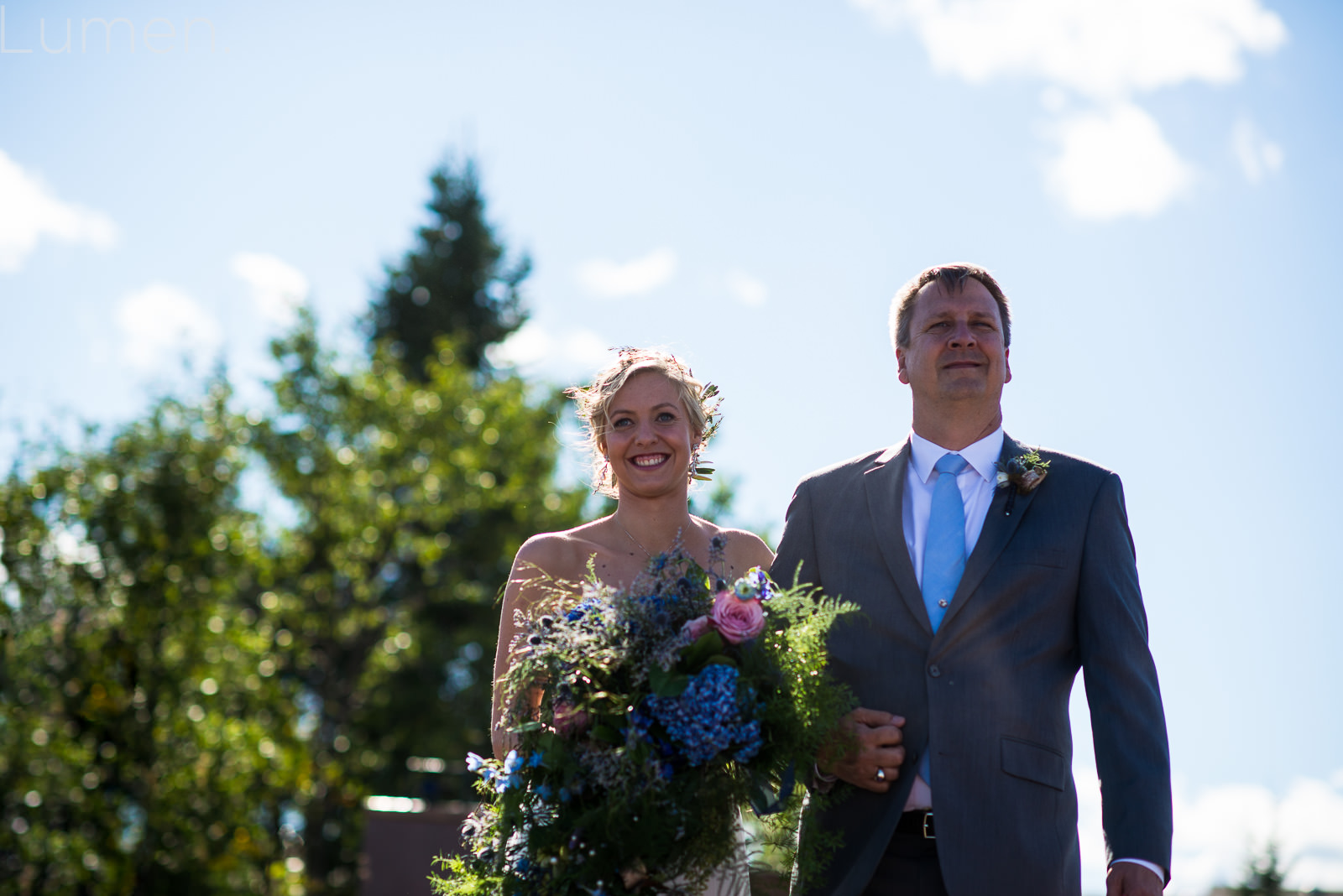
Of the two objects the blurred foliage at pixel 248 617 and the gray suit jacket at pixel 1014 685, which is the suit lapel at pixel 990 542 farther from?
the blurred foliage at pixel 248 617

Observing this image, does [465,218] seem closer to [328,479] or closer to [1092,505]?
[328,479]

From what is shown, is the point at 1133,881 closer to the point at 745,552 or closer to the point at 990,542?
the point at 990,542

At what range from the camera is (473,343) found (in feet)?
109

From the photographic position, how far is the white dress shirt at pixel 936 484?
344 cm

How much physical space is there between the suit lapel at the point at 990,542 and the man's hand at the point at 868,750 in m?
0.30

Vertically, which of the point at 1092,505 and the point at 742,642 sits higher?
the point at 1092,505

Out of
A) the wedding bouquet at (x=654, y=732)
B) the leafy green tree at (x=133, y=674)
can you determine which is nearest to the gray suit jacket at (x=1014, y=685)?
the wedding bouquet at (x=654, y=732)

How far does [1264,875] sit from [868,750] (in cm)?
1575

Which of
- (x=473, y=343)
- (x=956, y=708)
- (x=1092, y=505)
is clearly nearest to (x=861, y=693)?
(x=956, y=708)

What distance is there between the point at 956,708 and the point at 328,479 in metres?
16.4

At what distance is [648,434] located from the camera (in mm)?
4492

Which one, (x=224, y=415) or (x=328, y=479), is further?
(x=328, y=479)

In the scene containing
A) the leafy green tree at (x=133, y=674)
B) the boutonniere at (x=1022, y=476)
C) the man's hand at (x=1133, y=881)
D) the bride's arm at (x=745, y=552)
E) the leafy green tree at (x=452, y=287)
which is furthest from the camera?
the leafy green tree at (x=452, y=287)

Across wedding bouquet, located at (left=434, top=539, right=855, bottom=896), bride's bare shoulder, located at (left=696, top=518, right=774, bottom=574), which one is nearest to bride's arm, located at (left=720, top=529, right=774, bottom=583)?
bride's bare shoulder, located at (left=696, top=518, right=774, bottom=574)
